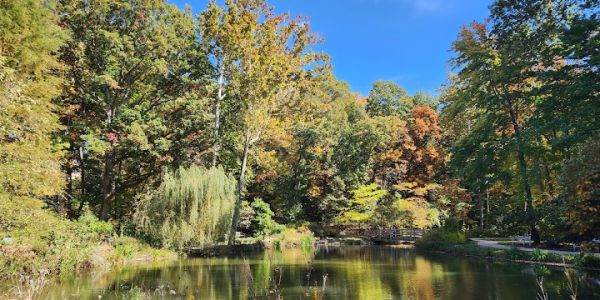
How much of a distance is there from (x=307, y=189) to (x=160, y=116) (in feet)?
50.0

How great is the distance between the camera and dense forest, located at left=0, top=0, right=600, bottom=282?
52.1 ft

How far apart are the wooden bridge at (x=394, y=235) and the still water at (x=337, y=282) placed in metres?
13.3

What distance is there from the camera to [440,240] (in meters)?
25.1

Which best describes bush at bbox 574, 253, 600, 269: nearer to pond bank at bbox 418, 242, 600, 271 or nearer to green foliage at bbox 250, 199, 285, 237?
pond bank at bbox 418, 242, 600, 271

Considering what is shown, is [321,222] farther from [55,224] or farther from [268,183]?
[55,224]

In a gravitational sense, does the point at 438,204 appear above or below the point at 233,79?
below

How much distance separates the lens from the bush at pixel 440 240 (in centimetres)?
2417

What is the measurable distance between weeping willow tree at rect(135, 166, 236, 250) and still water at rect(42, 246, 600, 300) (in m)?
2.16

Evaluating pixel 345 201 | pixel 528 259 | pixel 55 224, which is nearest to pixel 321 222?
pixel 345 201

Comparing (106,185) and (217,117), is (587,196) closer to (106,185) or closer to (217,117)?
(217,117)

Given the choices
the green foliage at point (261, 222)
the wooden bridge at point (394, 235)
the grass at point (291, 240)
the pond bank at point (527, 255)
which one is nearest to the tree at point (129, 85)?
the green foliage at point (261, 222)

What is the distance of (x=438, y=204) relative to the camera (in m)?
34.3

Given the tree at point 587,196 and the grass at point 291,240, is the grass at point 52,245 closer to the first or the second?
the grass at point 291,240

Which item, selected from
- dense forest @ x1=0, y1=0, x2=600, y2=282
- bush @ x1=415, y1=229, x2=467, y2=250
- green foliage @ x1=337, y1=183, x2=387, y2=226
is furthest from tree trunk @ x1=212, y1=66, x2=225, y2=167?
bush @ x1=415, y1=229, x2=467, y2=250
